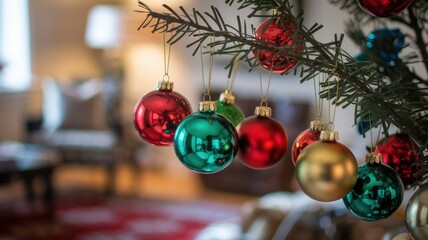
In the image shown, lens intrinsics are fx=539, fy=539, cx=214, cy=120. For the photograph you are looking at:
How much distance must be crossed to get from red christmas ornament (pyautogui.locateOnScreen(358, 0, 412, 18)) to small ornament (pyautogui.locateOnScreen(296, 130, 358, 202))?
0.57 feet

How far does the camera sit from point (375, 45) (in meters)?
0.86

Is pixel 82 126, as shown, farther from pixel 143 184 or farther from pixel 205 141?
pixel 205 141

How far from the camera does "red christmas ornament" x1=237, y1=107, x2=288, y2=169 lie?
2.31 ft

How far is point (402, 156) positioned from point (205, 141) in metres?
0.27

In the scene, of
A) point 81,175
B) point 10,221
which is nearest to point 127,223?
point 10,221

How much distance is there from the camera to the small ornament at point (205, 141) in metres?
0.64

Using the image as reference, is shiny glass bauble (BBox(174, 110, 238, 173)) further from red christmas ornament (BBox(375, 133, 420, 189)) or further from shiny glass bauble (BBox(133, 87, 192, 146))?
red christmas ornament (BBox(375, 133, 420, 189))

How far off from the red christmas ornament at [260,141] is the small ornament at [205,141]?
0.05 m

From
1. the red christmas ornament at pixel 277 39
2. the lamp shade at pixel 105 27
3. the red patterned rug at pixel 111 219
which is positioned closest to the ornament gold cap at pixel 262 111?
the red christmas ornament at pixel 277 39

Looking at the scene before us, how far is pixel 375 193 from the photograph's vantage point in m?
0.62

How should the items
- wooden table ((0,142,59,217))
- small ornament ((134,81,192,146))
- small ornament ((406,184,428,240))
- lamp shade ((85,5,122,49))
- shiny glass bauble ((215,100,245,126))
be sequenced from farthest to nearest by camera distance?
lamp shade ((85,5,122,49)), wooden table ((0,142,59,217)), shiny glass bauble ((215,100,245,126)), small ornament ((134,81,192,146)), small ornament ((406,184,428,240))

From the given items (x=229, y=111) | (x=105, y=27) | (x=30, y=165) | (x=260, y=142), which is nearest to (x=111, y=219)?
(x=30, y=165)

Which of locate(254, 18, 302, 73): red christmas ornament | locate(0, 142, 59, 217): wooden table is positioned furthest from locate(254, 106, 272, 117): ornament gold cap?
locate(0, 142, 59, 217): wooden table

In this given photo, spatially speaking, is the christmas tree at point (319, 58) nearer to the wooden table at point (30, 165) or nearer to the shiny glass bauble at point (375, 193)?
the shiny glass bauble at point (375, 193)
